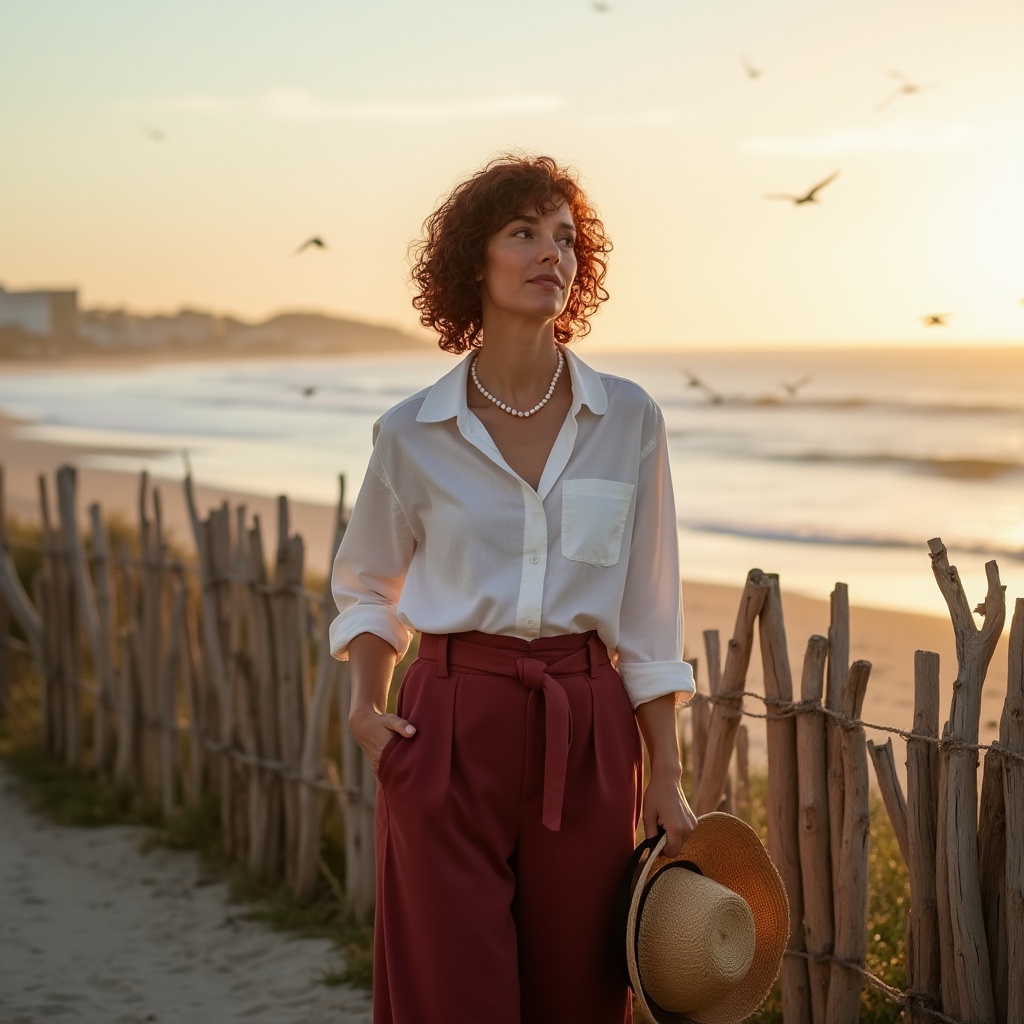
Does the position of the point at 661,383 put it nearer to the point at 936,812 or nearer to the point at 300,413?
the point at 300,413

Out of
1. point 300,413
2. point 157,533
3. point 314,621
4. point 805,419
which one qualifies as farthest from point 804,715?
point 300,413

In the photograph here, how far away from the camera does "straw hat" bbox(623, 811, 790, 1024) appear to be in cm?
218

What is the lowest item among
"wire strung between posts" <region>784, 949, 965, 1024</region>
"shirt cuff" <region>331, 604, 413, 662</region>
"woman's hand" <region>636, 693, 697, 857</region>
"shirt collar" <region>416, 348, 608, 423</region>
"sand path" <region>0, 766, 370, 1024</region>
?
"sand path" <region>0, 766, 370, 1024</region>

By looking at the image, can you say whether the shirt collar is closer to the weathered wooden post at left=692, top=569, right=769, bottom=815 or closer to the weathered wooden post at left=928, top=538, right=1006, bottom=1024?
the weathered wooden post at left=928, top=538, right=1006, bottom=1024

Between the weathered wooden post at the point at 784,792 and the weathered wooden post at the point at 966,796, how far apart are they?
442 millimetres

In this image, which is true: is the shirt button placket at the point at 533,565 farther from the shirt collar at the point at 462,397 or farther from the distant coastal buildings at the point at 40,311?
Result: the distant coastal buildings at the point at 40,311

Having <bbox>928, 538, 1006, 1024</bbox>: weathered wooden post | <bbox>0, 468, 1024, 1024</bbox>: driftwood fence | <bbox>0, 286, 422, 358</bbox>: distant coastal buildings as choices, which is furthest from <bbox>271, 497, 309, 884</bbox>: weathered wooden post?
<bbox>0, 286, 422, 358</bbox>: distant coastal buildings

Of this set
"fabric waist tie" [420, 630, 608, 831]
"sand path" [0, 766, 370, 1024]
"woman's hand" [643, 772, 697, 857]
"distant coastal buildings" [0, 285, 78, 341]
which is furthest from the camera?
"distant coastal buildings" [0, 285, 78, 341]

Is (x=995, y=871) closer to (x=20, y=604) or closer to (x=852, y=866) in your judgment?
(x=852, y=866)

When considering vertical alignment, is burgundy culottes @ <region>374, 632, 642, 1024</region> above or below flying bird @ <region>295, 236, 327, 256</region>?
below

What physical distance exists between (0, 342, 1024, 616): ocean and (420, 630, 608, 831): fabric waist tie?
283 centimetres

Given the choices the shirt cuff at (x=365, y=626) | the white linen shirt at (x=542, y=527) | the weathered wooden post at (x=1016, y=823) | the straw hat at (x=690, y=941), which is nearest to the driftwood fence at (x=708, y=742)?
the weathered wooden post at (x=1016, y=823)

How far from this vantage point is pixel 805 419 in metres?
28.3

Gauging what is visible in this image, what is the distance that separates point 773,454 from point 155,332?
185 ft
